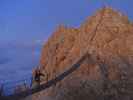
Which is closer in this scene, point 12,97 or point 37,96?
point 12,97

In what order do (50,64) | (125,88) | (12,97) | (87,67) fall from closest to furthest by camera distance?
(12,97), (125,88), (87,67), (50,64)

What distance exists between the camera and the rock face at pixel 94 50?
4175 cm

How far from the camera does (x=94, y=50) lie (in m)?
44.9

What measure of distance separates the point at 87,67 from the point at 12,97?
17.4m

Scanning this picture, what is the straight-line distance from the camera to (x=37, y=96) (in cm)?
4331

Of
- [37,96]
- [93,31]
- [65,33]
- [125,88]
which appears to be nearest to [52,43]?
[65,33]

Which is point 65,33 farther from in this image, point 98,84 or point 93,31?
point 98,84

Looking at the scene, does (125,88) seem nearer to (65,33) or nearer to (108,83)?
(108,83)

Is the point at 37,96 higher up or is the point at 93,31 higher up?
the point at 93,31

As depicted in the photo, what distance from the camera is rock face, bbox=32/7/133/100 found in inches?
1644

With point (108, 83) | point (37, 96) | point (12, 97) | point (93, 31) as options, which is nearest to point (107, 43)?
point (93, 31)

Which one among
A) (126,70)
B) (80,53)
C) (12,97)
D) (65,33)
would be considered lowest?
(12,97)

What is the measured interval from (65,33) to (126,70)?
A: 16.1m

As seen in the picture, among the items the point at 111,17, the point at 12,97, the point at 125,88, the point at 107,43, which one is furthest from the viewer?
the point at 111,17
